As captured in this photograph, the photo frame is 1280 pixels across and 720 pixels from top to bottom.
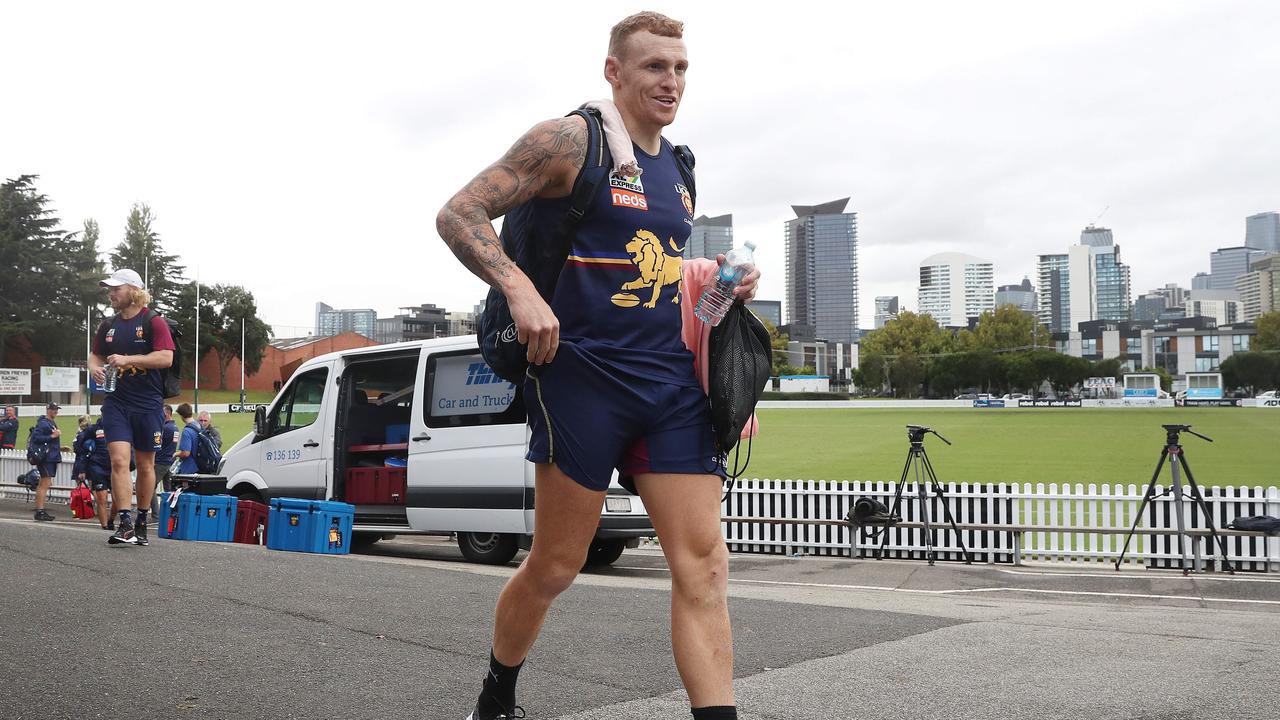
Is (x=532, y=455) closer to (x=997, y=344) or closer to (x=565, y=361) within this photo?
(x=565, y=361)

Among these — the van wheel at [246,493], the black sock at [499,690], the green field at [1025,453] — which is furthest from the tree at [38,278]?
the black sock at [499,690]

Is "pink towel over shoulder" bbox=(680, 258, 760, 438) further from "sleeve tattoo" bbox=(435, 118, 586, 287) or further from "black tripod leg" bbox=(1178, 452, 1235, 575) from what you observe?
"black tripod leg" bbox=(1178, 452, 1235, 575)

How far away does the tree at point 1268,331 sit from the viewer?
125500 mm

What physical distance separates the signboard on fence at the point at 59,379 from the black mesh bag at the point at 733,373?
78.5 metres

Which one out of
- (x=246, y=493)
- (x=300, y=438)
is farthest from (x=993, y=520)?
(x=246, y=493)

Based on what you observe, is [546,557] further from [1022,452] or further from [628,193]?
[1022,452]

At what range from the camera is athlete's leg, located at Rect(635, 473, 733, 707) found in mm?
2477

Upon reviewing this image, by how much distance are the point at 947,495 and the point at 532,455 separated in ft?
37.0

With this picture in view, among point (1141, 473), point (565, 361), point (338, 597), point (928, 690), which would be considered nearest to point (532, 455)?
point (565, 361)

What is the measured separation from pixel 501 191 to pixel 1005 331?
439 ft

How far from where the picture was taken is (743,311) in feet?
9.25

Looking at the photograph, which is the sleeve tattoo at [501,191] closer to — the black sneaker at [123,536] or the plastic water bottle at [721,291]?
the plastic water bottle at [721,291]

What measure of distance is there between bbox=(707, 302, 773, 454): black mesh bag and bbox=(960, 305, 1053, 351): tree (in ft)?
424

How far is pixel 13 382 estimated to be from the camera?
68.2 meters
